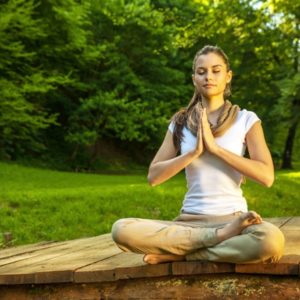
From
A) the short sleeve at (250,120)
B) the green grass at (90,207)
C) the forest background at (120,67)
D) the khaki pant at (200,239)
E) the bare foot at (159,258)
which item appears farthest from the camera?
the forest background at (120,67)

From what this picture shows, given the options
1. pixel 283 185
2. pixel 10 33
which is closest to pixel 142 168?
pixel 10 33

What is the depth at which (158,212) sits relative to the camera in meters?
10.3

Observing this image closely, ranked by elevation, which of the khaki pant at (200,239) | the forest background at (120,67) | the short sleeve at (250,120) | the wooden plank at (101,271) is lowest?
the wooden plank at (101,271)

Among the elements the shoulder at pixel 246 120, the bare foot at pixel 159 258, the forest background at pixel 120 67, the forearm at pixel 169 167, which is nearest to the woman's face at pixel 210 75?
the shoulder at pixel 246 120

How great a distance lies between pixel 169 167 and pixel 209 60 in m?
0.73

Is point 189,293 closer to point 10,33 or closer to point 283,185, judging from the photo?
point 283,185

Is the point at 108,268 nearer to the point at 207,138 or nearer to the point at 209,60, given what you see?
the point at 207,138

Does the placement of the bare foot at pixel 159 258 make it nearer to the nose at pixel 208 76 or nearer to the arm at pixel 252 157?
the arm at pixel 252 157

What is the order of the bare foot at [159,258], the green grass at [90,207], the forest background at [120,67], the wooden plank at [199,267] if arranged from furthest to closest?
the forest background at [120,67] < the green grass at [90,207] < the bare foot at [159,258] < the wooden plank at [199,267]

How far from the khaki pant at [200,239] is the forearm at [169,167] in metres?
0.28

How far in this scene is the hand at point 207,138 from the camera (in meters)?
3.39

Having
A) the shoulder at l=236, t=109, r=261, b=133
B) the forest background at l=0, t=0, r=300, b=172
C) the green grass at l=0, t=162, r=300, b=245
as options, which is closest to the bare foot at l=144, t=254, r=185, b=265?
the shoulder at l=236, t=109, r=261, b=133

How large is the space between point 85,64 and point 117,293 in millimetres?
20690

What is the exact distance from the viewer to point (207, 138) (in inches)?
134
